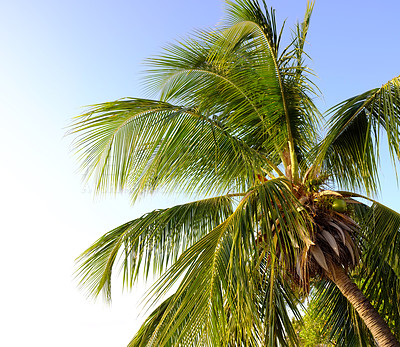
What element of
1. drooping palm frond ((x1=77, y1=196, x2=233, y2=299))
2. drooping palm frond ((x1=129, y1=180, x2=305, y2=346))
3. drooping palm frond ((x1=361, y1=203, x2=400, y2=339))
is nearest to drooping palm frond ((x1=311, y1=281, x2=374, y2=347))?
drooping palm frond ((x1=361, y1=203, x2=400, y2=339))

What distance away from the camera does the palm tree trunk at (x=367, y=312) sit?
4.56 meters

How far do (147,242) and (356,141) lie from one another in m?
2.71

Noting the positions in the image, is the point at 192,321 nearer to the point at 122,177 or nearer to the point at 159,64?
the point at 122,177

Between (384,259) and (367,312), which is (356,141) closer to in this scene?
(384,259)

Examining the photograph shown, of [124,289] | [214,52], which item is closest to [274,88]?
[214,52]

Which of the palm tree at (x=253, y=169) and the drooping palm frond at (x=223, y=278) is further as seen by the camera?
the palm tree at (x=253, y=169)

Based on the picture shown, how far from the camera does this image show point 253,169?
16.0 ft

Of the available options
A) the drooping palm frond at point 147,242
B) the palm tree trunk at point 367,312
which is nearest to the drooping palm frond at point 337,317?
the palm tree trunk at point 367,312

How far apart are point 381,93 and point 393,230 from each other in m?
1.42

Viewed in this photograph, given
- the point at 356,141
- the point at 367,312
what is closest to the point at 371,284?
the point at 367,312

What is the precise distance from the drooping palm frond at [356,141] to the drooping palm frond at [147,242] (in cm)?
136

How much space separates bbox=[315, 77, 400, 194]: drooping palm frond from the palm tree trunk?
3.55 feet

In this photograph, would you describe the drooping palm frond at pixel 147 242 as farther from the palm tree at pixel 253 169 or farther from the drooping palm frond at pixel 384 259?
the drooping palm frond at pixel 384 259

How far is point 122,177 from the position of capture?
5.14 metres
